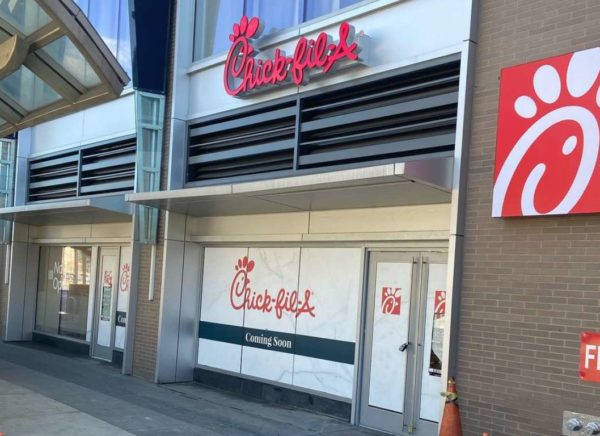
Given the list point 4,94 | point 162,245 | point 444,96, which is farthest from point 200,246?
point 444,96

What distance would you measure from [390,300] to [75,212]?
6.81m

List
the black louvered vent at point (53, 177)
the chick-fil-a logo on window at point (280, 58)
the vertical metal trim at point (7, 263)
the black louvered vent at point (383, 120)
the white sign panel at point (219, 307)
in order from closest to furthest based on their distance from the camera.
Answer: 1. the black louvered vent at point (383, 120)
2. the chick-fil-a logo on window at point (280, 58)
3. the white sign panel at point (219, 307)
4. the black louvered vent at point (53, 177)
5. the vertical metal trim at point (7, 263)

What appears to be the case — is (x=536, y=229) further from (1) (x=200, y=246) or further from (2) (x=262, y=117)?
(1) (x=200, y=246)

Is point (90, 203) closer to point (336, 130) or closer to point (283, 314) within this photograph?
point (283, 314)

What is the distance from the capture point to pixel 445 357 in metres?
7.05

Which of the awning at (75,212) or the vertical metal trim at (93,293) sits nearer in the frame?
the awning at (75,212)

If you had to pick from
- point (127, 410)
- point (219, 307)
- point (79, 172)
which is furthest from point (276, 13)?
point (79, 172)

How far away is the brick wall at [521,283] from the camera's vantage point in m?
6.21

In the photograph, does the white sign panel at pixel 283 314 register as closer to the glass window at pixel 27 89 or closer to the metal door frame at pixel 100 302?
the metal door frame at pixel 100 302

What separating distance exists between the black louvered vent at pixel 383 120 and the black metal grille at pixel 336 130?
11 millimetres

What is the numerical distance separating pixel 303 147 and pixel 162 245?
11.0 ft

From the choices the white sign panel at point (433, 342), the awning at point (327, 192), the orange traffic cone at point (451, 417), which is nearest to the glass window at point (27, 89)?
the awning at point (327, 192)

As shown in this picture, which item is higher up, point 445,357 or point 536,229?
point 536,229

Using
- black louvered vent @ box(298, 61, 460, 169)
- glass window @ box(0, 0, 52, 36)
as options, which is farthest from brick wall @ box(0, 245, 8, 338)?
black louvered vent @ box(298, 61, 460, 169)
